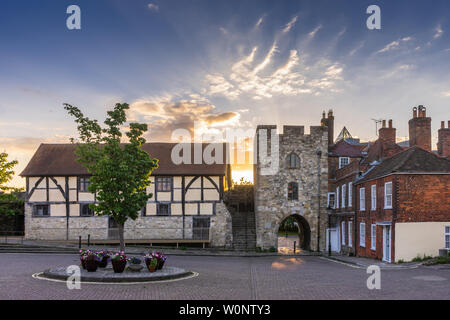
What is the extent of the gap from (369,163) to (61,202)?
24.3m

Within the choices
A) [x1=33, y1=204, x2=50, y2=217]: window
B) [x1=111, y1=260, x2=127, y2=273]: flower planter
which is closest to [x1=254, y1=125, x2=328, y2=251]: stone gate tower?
[x1=33, y1=204, x2=50, y2=217]: window

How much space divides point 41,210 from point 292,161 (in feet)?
68.5

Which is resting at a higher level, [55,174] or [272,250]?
[55,174]

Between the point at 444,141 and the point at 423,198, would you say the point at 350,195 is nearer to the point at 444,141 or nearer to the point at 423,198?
the point at 444,141

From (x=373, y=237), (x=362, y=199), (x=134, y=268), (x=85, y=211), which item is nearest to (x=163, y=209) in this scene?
(x=85, y=211)

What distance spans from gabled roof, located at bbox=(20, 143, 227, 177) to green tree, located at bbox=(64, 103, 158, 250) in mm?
13942

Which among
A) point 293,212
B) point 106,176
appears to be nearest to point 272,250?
point 293,212

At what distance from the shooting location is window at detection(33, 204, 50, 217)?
35688 mm

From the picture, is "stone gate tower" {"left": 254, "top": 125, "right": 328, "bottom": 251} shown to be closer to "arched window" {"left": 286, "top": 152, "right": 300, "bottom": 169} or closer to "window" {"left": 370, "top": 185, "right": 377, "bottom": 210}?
"arched window" {"left": 286, "top": 152, "right": 300, "bottom": 169}

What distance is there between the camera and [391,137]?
30797 millimetres

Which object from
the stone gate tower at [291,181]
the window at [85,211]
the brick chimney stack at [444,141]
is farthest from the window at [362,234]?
the window at [85,211]

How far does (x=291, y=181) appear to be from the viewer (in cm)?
3403

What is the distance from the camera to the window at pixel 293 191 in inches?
1337

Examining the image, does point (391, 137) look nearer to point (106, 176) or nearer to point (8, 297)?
point (106, 176)
